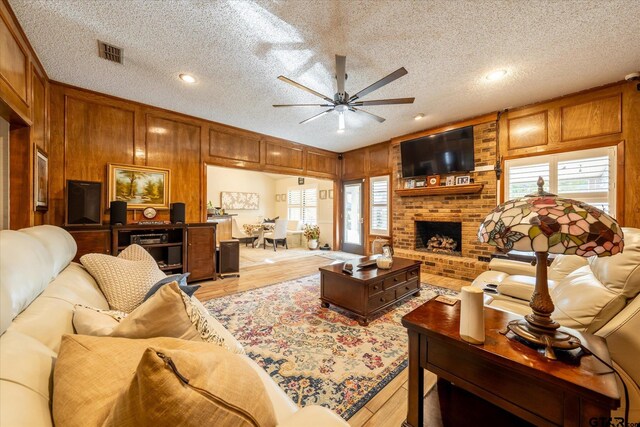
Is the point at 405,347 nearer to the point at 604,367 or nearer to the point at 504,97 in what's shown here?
the point at 604,367

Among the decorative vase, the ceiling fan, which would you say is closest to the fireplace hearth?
the decorative vase

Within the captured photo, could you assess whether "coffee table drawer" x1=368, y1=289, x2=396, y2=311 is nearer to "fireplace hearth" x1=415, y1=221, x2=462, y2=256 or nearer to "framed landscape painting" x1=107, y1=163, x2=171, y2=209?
"fireplace hearth" x1=415, y1=221, x2=462, y2=256

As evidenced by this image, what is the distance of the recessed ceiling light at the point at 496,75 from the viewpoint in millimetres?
2731

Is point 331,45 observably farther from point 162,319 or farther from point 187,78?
point 162,319

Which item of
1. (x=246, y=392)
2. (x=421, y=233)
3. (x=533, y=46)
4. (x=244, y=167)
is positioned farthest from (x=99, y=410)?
(x=421, y=233)

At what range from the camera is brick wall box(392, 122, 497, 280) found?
12.9 ft

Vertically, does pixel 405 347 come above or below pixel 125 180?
below

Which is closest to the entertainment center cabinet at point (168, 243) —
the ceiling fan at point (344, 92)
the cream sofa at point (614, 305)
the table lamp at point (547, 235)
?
the ceiling fan at point (344, 92)

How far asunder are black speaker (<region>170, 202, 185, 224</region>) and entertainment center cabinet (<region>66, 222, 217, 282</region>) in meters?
0.13

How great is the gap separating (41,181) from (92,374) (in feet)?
10.8

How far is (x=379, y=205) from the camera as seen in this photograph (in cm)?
567

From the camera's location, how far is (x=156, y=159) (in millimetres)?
3791

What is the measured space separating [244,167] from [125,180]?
5.96 feet

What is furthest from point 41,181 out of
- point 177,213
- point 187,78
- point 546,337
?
point 546,337
